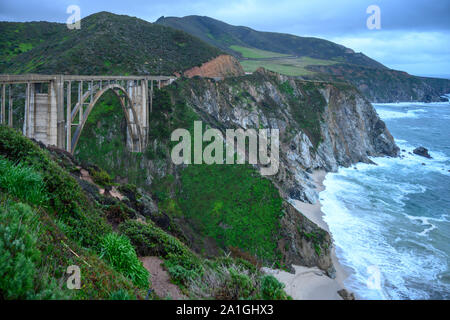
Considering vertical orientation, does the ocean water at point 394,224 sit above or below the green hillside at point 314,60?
below

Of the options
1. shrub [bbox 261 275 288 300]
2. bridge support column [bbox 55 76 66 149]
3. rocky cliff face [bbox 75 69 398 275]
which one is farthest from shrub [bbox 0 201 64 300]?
rocky cliff face [bbox 75 69 398 275]

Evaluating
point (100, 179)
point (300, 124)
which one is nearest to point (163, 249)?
point (100, 179)

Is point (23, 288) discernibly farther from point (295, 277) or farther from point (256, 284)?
point (295, 277)

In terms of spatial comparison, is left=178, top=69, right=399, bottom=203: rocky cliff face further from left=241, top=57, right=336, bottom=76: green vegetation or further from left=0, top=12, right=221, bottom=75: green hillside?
left=241, top=57, right=336, bottom=76: green vegetation

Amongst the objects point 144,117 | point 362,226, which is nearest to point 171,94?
point 144,117

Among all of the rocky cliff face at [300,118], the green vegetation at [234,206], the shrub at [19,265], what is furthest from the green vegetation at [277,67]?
the shrub at [19,265]

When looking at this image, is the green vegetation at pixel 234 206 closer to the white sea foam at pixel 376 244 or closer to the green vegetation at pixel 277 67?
the white sea foam at pixel 376 244

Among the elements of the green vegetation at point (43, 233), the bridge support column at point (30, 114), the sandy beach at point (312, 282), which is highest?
the bridge support column at point (30, 114)
